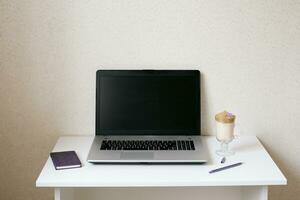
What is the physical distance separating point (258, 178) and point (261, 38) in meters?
0.64

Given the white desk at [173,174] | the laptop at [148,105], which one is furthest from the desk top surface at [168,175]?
the laptop at [148,105]

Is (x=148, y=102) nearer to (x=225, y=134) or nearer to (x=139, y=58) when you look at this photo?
(x=139, y=58)

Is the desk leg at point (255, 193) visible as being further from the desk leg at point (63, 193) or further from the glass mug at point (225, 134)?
the desk leg at point (63, 193)

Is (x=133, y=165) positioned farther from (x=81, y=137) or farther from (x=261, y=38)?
(x=261, y=38)

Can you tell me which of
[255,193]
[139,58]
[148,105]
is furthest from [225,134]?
[139,58]

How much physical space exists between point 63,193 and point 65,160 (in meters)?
0.12

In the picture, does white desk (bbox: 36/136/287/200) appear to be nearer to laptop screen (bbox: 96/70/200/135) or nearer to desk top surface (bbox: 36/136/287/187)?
desk top surface (bbox: 36/136/287/187)

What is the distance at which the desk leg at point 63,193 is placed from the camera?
1697 millimetres

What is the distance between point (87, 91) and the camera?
80.7 inches

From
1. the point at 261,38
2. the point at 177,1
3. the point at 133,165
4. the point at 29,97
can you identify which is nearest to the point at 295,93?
the point at 261,38

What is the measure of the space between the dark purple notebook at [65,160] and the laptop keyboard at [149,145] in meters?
0.12

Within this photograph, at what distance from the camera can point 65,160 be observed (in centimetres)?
179

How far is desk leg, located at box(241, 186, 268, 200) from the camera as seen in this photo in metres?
1.71

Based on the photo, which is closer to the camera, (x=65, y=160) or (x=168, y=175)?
(x=168, y=175)
